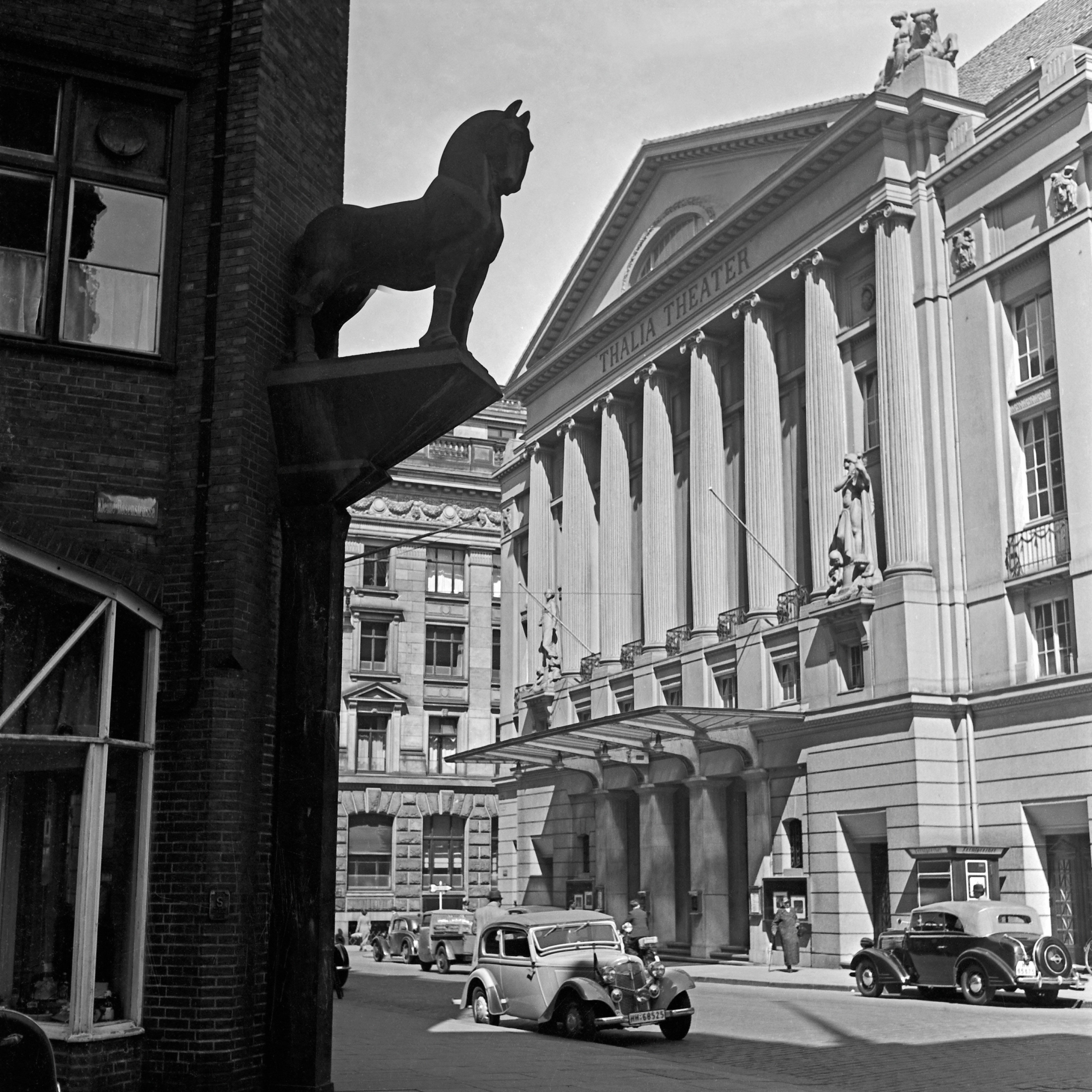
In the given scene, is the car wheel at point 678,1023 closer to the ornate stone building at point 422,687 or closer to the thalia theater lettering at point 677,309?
the thalia theater lettering at point 677,309

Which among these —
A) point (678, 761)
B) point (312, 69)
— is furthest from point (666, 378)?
point (312, 69)

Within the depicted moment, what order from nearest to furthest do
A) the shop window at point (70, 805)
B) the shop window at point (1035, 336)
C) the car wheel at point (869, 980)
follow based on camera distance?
the shop window at point (70, 805) < the car wheel at point (869, 980) < the shop window at point (1035, 336)

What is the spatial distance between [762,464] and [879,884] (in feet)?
43.5

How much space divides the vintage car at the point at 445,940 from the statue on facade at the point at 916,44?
26.7 metres

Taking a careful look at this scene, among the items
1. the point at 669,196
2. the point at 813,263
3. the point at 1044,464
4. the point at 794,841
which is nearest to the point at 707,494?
the point at 813,263

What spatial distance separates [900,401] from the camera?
124 feet

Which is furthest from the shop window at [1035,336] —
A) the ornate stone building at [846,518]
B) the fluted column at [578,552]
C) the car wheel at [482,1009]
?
the fluted column at [578,552]

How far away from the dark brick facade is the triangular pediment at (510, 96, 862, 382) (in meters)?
33.5

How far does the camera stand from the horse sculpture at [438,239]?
34.2ft

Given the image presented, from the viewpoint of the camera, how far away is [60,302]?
10.7 metres

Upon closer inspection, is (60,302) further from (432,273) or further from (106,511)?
(432,273)

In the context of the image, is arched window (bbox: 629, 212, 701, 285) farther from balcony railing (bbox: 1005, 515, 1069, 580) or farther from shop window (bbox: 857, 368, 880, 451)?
balcony railing (bbox: 1005, 515, 1069, 580)

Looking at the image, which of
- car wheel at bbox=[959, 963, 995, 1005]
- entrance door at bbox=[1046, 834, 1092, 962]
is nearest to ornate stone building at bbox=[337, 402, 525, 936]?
entrance door at bbox=[1046, 834, 1092, 962]

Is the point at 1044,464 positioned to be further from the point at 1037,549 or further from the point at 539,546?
the point at 539,546
